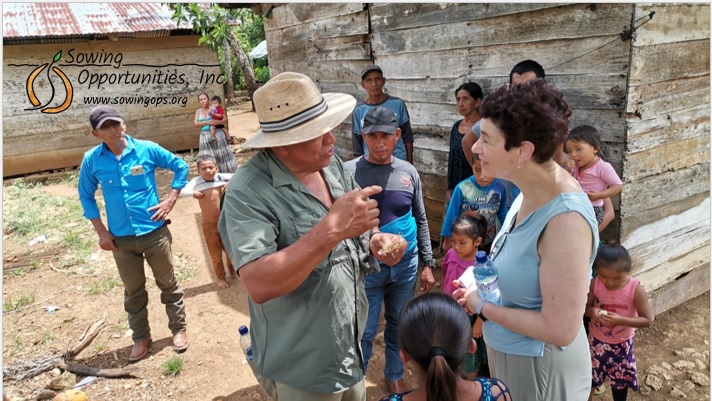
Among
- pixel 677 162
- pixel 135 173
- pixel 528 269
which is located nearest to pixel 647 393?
pixel 677 162

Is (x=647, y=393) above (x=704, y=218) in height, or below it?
below

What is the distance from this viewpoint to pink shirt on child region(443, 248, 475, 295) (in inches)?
124

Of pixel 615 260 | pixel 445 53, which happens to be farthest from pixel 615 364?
pixel 445 53

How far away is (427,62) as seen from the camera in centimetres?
512

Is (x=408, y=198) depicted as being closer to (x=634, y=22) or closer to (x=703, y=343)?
(x=634, y=22)

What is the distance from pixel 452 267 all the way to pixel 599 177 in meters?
1.21

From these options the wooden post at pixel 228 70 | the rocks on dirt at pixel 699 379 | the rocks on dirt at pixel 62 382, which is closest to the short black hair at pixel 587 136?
the rocks on dirt at pixel 699 379

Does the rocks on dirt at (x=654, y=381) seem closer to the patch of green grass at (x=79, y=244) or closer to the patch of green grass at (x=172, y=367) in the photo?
the patch of green grass at (x=172, y=367)

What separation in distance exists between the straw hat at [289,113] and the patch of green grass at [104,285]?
4686 millimetres

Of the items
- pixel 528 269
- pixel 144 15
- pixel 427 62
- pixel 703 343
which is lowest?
pixel 703 343

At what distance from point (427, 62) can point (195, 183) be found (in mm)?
2942

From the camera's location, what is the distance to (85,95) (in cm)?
1150

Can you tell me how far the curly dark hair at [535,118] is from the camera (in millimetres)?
1630

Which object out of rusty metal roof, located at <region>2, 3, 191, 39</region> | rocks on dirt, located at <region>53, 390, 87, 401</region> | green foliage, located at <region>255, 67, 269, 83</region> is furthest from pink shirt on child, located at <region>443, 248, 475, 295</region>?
green foliage, located at <region>255, 67, 269, 83</region>
